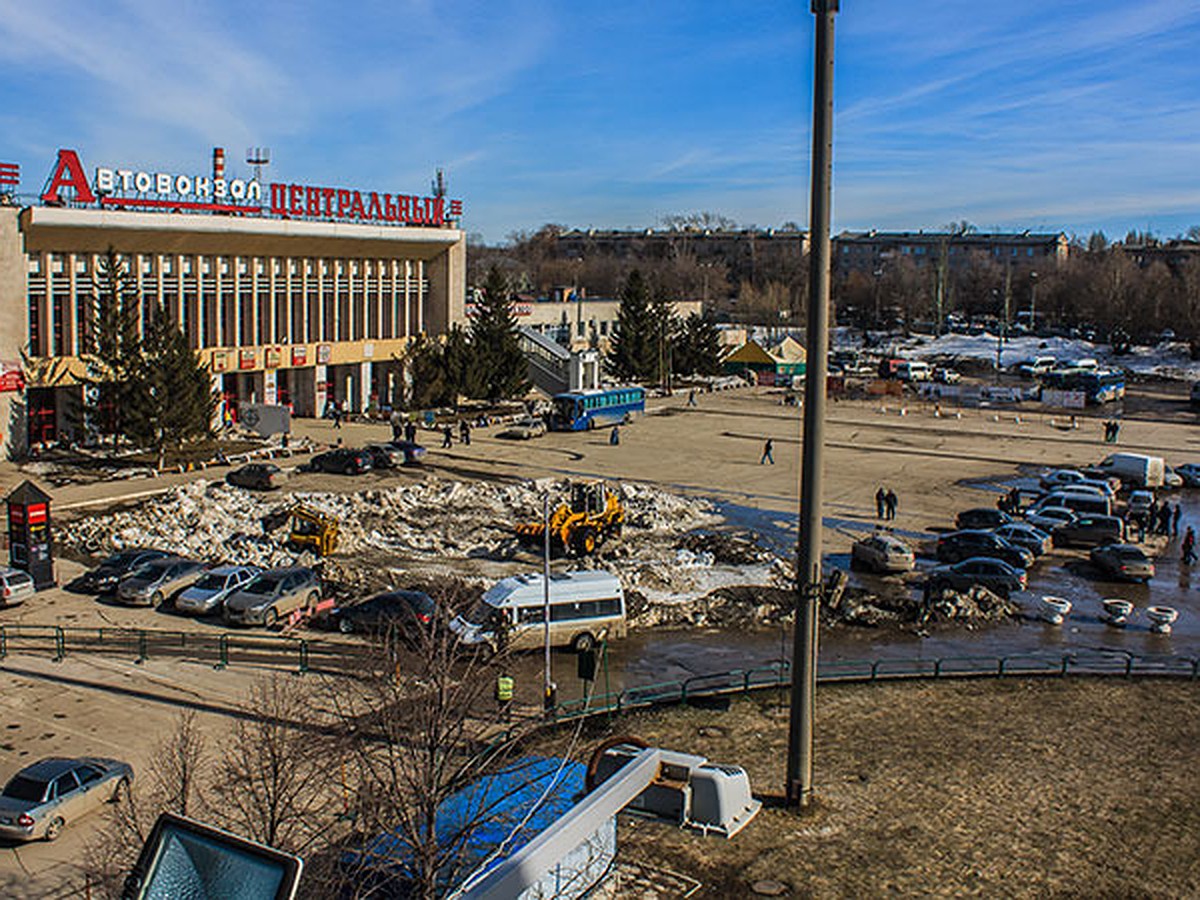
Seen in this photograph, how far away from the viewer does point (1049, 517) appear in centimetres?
3909

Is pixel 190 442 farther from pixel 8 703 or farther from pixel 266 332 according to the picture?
pixel 8 703

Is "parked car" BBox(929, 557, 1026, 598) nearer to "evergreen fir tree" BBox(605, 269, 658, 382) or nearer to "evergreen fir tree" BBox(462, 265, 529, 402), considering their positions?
"evergreen fir tree" BBox(462, 265, 529, 402)

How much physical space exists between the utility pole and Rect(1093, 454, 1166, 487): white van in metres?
38.3

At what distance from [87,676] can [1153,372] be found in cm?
10591

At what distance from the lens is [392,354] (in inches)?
2660

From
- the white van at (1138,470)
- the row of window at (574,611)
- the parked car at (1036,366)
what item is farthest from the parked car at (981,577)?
the parked car at (1036,366)

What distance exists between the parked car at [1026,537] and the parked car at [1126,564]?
7.22 ft

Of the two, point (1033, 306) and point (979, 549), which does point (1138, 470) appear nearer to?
point (979, 549)

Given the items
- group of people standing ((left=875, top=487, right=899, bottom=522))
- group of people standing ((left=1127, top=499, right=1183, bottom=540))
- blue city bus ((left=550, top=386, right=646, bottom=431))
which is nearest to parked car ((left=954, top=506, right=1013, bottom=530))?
group of people standing ((left=875, top=487, right=899, bottom=522))

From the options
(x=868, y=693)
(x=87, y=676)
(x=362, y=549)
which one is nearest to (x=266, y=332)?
(x=362, y=549)

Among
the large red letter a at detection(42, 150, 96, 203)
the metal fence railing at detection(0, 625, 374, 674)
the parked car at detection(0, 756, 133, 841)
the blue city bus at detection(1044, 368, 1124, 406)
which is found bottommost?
the metal fence railing at detection(0, 625, 374, 674)

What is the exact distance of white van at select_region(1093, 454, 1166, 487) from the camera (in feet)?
160

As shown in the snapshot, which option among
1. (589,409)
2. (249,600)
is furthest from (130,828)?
(589,409)

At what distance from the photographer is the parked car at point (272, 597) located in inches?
1035
